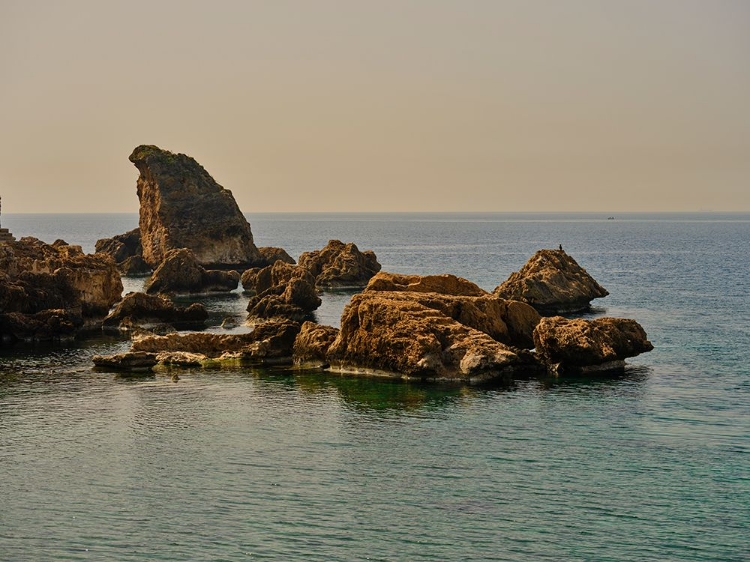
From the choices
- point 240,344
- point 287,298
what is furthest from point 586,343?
point 287,298

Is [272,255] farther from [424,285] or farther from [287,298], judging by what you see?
[424,285]

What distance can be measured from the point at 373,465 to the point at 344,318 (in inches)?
908

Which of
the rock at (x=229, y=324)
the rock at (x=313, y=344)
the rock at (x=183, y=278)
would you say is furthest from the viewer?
the rock at (x=183, y=278)

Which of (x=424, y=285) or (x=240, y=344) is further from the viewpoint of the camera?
(x=424, y=285)

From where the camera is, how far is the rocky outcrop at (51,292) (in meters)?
82.8

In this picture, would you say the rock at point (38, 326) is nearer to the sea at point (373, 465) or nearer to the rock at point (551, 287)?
the sea at point (373, 465)

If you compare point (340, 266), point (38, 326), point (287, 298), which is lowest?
point (38, 326)

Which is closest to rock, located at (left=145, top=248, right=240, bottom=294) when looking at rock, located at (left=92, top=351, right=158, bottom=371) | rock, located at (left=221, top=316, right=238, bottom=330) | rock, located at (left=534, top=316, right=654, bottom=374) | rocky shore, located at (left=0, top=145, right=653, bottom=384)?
rocky shore, located at (left=0, top=145, right=653, bottom=384)

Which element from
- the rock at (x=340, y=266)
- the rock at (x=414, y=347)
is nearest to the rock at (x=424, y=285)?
the rock at (x=414, y=347)

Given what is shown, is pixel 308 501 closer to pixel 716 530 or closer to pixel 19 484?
pixel 19 484

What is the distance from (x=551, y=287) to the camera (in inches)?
3693

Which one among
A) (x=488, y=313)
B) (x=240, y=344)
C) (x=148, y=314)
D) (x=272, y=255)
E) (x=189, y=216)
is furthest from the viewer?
(x=272, y=255)

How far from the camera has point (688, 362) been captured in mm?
68438

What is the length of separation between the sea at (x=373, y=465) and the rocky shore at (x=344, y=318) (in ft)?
7.31
